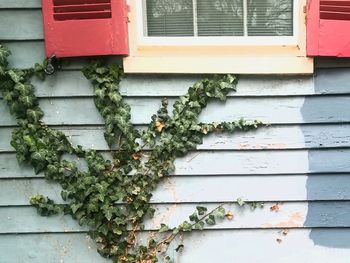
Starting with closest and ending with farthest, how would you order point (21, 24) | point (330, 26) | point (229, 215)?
point (330, 26) → point (21, 24) → point (229, 215)

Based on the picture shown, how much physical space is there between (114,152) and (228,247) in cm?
79

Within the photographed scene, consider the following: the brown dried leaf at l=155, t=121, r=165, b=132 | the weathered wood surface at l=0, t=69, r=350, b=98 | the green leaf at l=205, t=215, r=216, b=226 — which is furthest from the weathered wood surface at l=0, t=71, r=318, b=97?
the green leaf at l=205, t=215, r=216, b=226

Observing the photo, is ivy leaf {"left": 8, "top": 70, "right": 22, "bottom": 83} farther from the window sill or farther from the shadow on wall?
the shadow on wall

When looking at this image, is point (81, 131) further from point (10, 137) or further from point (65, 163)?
point (10, 137)

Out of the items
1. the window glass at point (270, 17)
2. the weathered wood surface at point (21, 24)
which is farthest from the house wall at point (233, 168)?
the window glass at point (270, 17)

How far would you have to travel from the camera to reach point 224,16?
265cm

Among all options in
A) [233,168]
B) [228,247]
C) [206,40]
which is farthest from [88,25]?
[228,247]

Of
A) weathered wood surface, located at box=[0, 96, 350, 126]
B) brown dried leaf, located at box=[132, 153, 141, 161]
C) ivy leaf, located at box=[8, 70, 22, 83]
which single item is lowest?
brown dried leaf, located at box=[132, 153, 141, 161]

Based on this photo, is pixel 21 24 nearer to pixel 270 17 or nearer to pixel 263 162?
pixel 270 17

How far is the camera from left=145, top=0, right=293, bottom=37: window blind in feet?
8.66

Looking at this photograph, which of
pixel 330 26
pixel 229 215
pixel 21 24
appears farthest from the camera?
pixel 229 215

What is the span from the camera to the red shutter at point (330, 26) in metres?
2.52

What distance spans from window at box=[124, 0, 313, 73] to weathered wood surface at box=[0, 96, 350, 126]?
0.18 metres

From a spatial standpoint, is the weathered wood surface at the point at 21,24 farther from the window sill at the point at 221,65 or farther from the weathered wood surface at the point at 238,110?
the window sill at the point at 221,65
